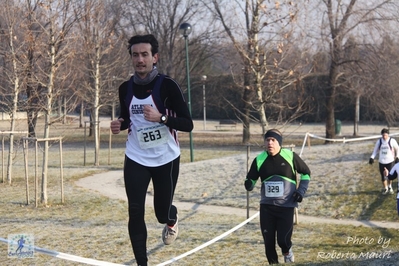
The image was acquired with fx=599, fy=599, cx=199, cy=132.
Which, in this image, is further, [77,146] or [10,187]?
[77,146]

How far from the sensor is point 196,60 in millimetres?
44719

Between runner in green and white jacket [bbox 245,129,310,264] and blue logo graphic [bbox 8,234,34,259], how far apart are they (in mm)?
3674

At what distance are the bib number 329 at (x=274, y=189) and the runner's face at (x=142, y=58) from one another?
3.09m

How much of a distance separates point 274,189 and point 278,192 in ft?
0.23

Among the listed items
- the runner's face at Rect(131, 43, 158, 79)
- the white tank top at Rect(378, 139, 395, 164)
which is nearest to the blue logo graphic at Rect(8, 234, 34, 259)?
the runner's face at Rect(131, 43, 158, 79)

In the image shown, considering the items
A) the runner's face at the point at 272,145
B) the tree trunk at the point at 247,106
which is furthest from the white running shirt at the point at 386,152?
the runner's face at the point at 272,145

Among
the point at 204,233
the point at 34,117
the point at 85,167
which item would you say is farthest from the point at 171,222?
the point at 85,167

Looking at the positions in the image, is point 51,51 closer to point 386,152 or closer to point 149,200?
point 149,200

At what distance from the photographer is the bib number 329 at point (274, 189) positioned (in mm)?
7914

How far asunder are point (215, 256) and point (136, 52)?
16.8 ft

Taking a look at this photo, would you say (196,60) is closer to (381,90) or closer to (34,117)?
(381,90)

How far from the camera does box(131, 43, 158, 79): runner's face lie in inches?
216

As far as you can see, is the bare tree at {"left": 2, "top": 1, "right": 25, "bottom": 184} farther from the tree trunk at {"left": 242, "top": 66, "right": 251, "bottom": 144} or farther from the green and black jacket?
the green and black jacket

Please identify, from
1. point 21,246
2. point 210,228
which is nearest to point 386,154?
point 210,228
